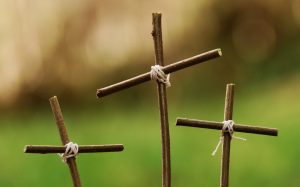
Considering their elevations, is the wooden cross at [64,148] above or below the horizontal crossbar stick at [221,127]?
below

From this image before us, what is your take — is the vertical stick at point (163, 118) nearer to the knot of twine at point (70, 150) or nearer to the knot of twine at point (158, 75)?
the knot of twine at point (158, 75)

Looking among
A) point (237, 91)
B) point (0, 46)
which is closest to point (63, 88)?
point (0, 46)

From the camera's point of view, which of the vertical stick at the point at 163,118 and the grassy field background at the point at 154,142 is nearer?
the vertical stick at the point at 163,118

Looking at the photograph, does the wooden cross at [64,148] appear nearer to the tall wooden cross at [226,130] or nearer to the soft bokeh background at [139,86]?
the tall wooden cross at [226,130]

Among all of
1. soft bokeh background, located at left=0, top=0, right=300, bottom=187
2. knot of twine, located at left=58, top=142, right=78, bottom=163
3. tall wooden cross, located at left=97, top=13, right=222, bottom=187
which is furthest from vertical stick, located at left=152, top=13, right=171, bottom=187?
soft bokeh background, located at left=0, top=0, right=300, bottom=187

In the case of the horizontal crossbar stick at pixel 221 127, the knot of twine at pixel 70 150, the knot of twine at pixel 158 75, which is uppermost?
the knot of twine at pixel 158 75

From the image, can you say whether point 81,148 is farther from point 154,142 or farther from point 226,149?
point 154,142

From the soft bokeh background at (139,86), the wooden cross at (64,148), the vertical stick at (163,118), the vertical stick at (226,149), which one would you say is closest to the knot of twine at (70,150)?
the wooden cross at (64,148)

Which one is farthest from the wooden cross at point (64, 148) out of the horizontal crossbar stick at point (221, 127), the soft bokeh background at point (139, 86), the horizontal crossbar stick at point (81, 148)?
the soft bokeh background at point (139, 86)
